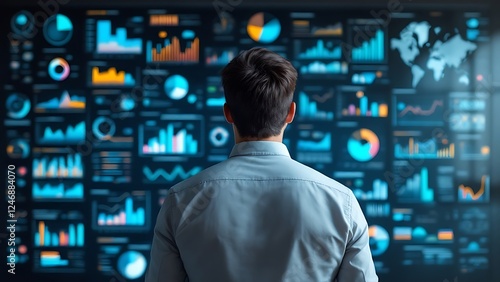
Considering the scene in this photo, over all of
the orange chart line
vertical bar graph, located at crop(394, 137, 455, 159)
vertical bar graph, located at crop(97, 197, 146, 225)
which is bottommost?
vertical bar graph, located at crop(97, 197, 146, 225)

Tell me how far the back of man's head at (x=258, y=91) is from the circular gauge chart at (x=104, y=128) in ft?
8.19

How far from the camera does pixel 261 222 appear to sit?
42.6 inches

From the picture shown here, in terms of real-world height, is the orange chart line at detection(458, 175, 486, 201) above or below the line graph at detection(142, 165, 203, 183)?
below

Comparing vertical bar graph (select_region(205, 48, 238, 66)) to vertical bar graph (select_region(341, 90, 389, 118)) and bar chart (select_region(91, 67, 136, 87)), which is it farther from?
vertical bar graph (select_region(341, 90, 389, 118))

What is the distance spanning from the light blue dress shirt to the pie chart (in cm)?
254

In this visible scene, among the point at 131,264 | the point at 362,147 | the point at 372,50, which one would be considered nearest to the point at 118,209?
the point at 131,264

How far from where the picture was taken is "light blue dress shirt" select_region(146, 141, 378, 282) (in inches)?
42.3

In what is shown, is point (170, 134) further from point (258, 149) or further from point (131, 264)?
point (258, 149)

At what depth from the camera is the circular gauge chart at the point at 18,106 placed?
3.56 metres

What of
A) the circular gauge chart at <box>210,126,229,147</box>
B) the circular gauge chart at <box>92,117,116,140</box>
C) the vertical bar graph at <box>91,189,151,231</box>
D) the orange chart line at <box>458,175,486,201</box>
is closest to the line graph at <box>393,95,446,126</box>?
the orange chart line at <box>458,175,486,201</box>

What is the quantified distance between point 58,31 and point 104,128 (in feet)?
2.13

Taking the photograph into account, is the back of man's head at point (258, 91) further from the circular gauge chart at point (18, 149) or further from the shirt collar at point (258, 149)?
the circular gauge chart at point (18, 149)

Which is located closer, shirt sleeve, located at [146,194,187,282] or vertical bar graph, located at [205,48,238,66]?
shirt sleeve, located at [146,194,187,282]

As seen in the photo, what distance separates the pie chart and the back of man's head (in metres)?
2.43
